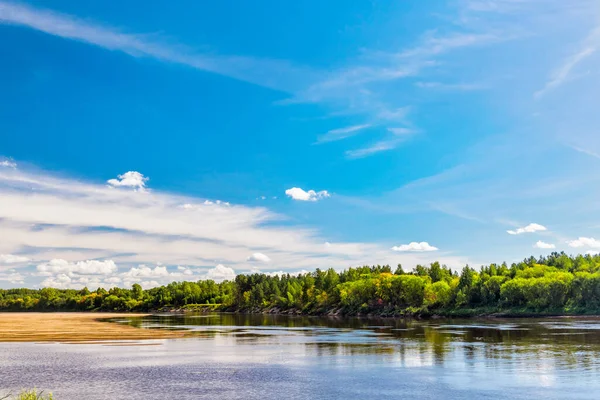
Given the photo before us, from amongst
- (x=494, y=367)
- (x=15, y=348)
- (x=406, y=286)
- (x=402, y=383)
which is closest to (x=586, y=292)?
(x=406, y=286)

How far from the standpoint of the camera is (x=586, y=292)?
16012cm

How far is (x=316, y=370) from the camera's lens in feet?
161

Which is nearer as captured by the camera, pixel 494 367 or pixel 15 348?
pixel 494 367

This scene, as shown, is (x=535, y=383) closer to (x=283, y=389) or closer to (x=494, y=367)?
(x=494, y=367)

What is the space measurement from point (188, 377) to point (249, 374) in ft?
17.9

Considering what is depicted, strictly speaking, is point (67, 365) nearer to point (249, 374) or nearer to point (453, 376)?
point (249, 374)

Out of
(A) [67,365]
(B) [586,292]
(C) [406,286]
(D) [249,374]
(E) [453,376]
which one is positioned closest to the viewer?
(E) [453,376]

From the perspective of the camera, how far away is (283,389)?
1551 inches

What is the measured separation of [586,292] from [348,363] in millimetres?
135673

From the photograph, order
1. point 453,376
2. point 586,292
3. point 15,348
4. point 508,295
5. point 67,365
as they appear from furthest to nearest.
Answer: point 508,295 → point 586,292 → point 15,348 → point 67,365 → point 453,376

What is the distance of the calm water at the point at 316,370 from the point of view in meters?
37.8

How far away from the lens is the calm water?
37812mm

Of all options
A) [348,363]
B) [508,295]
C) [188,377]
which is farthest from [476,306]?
[188,377]

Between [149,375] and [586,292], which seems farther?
[586,292]
